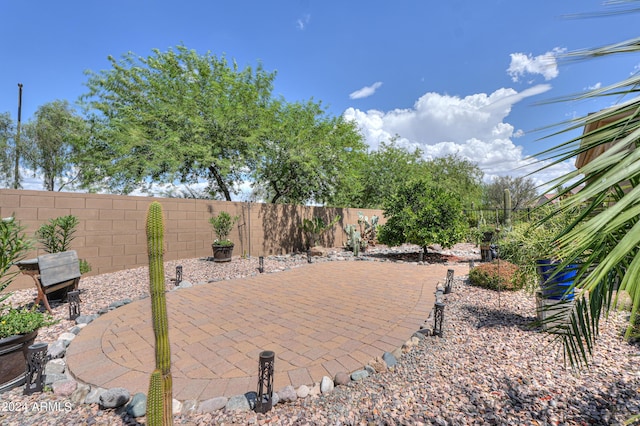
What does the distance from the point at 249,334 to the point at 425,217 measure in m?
7.68

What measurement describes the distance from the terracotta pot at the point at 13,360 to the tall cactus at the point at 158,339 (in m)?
2.06

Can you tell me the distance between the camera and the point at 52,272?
4.42 m

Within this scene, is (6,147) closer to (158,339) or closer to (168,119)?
(168,119)

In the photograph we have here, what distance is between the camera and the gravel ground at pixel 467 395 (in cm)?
209

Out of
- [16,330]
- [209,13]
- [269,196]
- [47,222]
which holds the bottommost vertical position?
[16,330]

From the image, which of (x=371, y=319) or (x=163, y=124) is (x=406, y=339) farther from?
(x=163, y=124)

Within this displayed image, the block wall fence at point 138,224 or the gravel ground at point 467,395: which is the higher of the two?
the block wall fence at point 138,224

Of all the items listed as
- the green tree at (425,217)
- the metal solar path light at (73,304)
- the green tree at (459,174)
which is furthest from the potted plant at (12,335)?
the green tree at (459,174)

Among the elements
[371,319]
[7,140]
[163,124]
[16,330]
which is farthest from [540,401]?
[7,140]

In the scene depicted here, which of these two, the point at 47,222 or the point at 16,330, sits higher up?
the point at 47,222

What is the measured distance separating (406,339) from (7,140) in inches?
972

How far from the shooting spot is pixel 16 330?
8.83 feet

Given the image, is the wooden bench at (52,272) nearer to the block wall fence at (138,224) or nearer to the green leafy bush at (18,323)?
the block wall fence at (138,224)

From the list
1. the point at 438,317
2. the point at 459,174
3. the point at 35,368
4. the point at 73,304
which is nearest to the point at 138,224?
the point at 73,304
